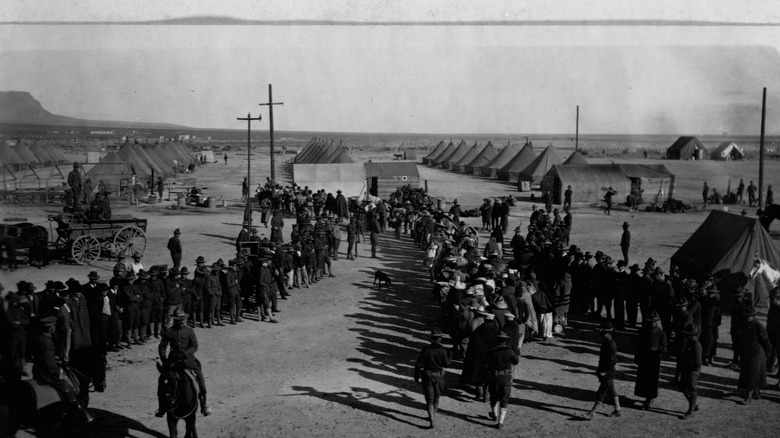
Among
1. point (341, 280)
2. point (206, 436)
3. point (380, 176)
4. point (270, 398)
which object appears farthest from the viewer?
point (380, 176)

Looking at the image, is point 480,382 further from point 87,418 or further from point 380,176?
point 380,176

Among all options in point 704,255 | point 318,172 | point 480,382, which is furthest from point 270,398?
point 318,172

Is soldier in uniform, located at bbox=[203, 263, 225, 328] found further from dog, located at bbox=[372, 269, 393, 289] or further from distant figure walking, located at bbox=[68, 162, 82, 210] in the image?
distant figure walking, located at bbox=[68, 162, 82, 210]

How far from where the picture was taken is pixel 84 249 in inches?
752

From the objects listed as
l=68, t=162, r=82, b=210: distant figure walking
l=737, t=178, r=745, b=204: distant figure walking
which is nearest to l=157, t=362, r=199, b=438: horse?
l=68, t=162, r=82, b=210: distant figure walking

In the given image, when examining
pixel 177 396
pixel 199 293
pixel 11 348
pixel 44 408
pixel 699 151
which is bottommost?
pixel 44 408

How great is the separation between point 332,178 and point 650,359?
26110mm

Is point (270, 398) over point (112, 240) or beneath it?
beneath

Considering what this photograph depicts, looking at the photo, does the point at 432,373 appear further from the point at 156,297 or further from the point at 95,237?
the point at 95,237

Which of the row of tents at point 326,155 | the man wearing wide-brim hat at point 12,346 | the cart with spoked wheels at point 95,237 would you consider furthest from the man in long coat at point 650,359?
the row of tents at point 326,155

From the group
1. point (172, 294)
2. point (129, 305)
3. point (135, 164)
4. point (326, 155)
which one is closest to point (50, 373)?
point (129, 305)

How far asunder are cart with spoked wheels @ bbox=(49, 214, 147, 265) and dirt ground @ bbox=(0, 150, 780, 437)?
1.18 metres

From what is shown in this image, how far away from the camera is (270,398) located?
9789mm

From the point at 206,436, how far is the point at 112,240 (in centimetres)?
1301
